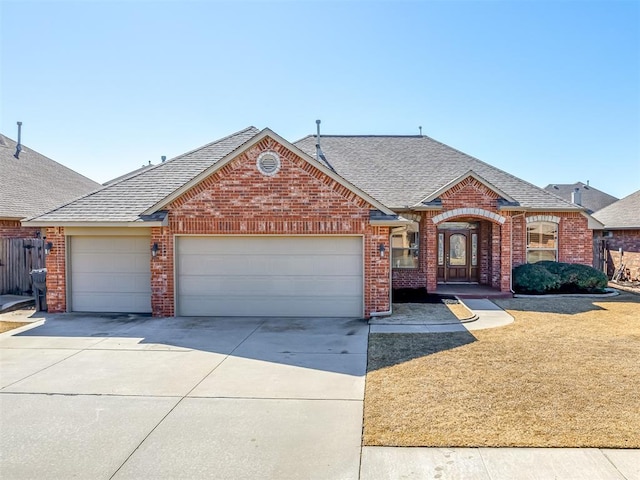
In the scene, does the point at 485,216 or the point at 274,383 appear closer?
the point at 274,383

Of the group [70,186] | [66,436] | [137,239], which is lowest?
[66,436]

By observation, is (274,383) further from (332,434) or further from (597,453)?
(597,453)

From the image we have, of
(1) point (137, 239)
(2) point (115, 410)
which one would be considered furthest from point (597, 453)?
(1) point (137, 239)

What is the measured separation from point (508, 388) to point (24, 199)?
16896mm

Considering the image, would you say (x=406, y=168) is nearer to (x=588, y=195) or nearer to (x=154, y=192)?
(x=154, y=192)

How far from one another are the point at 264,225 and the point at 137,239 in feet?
11.6

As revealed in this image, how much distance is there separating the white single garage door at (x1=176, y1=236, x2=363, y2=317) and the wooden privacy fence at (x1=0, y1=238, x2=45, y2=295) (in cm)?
597

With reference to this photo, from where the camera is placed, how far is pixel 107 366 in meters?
7.20

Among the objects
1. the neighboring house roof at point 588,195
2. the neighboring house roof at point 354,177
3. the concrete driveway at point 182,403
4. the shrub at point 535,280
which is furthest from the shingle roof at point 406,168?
the neighboring house roof at point 588,195

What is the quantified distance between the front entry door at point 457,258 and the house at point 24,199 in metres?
14.0

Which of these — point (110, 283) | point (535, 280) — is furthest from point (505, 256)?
point (110, 283)

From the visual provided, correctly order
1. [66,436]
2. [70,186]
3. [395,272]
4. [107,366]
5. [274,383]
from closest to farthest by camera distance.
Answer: [66,436]
[274,383]
[107,366]
[395,272]
[70,186]

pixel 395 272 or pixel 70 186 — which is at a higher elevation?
pixel 70 186

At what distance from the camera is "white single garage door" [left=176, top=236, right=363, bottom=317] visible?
36.2 ft
